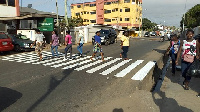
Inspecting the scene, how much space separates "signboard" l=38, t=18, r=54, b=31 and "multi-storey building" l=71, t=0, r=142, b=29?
40.5 meters

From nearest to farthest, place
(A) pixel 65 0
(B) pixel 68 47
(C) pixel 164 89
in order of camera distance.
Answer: (C) pixel 164 89 < (B) pixel 68 47 < (A) pixel 65 0

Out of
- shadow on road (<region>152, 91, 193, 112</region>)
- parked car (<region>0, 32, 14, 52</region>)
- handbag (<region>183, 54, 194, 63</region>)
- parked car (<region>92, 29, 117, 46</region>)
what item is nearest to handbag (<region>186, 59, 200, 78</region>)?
handbag (<region>183, 54, 194, 63</region>)

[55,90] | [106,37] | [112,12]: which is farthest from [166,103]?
[112,12]

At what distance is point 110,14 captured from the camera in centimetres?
6912

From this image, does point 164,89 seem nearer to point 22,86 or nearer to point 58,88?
point 58,88

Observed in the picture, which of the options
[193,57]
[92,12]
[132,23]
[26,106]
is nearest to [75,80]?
[26,106]

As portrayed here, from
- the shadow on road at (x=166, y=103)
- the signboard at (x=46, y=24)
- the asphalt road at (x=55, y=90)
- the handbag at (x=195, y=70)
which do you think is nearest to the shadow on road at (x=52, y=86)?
the asphalt road at (x=55, y=90)

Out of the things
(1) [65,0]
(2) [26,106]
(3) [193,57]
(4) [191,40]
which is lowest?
(2) [26,106]

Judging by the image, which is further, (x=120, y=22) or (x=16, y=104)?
(x=120, y=22)

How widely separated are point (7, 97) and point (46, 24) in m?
18.2

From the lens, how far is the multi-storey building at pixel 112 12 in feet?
213

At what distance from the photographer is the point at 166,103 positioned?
4.59 metres

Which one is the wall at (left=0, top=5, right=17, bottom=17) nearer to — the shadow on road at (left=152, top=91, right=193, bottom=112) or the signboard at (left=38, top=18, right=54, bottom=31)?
the signboard at (left=38, top=18, right=54, bottom=31)

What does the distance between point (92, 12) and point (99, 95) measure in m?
70.1
